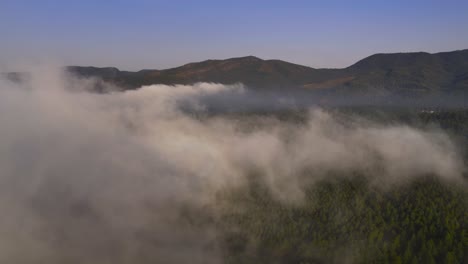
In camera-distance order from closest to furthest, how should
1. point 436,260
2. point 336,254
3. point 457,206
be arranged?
1. point 436,260
2. point 336,254
3. point 457,206

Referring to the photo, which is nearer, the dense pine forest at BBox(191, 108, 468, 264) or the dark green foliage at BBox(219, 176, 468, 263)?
the dark green foliage at BBox(219, 176, 468, 263)

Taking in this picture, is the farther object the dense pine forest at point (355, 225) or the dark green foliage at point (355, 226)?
the dense pine forest at point (355, 225)

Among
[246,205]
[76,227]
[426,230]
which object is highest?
[426,230]

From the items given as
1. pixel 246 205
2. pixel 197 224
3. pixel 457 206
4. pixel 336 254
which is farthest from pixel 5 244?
pixel 457 206

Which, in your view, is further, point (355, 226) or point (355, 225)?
point (355, 225)

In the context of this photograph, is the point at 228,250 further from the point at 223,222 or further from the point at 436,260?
the point at 436,260

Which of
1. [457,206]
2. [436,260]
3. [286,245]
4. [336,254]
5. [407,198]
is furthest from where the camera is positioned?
[407,198]

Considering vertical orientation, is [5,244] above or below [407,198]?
below

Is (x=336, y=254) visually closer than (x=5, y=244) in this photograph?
Yes
